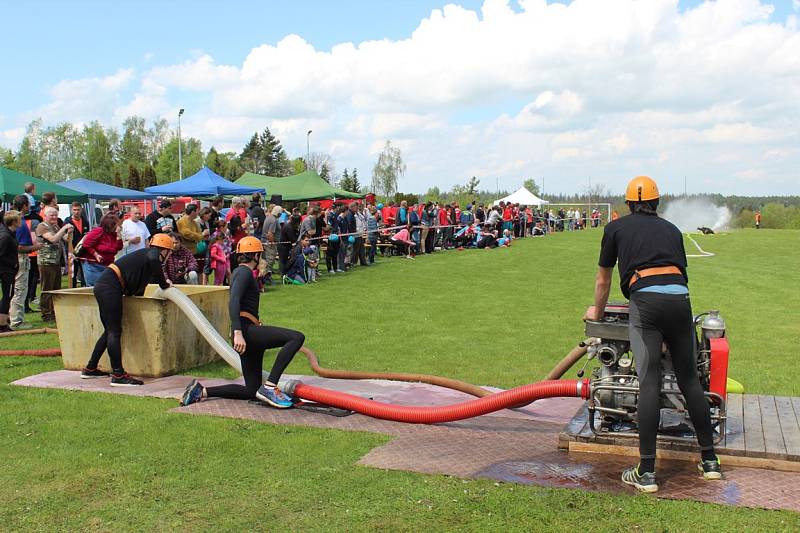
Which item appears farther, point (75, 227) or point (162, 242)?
point (75, 227)

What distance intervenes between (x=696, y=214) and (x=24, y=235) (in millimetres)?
57922

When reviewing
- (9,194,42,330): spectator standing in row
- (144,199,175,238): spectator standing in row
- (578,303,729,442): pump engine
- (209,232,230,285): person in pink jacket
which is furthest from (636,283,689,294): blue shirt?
(209,232,230,285): person in pink jacket

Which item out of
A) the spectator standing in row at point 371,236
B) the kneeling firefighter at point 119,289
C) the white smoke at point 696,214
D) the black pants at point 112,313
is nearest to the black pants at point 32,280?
the kneeling firefighter at point 119,289

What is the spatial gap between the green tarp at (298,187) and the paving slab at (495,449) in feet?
80.2

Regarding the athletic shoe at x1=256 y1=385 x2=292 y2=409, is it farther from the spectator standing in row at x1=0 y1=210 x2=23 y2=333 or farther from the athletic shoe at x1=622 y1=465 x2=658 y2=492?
the spectator standing in row at x1=0 y1=210 x2=23 y2=333

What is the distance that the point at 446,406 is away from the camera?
21.0 feet

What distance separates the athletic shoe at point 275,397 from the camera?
7.21 m

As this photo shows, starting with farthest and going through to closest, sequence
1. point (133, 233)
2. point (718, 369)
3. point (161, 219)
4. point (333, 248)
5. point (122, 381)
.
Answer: point (333, 248) → point (161, 219) → point (133, 233) → point (122, 381) → point (718, 369)

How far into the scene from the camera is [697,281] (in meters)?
19.2

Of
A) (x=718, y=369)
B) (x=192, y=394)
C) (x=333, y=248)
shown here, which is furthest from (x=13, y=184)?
(x=718, y=369)

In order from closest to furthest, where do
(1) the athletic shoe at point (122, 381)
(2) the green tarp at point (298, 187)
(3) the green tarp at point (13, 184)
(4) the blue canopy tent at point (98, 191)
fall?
1. (1) the athletic shoe at point (122, 381)
2. (3) the green tarp at point (13, 184)
3. (4) the blue canopy tent at point (98, 191)
4. (2) the green tarp at point (298, 187)

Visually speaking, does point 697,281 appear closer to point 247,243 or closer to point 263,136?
point 247,243

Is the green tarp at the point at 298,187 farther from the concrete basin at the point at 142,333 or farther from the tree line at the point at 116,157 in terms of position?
the tree line at the point at 116,157

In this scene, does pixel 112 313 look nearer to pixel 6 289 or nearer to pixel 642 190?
pixel 6 289
